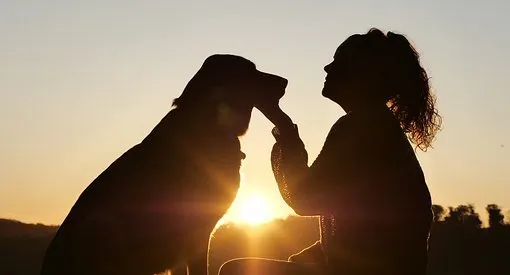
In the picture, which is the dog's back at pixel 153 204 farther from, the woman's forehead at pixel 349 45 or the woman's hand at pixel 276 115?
the woman's forehead at pixel 349 45

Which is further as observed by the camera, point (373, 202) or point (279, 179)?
point (279, 179)

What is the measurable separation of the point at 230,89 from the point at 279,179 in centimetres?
130

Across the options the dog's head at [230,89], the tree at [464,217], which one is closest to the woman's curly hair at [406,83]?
the dog's head at [230,89]

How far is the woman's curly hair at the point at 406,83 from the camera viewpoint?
13.1 feet

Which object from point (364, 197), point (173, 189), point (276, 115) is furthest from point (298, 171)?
point (173, 189)

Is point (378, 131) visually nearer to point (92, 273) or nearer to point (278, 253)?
point (92, 273)

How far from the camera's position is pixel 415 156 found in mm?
3812

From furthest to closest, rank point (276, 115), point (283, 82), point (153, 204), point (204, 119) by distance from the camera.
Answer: point (283, 82) < point (204, 119) < point (153, 204) < point (276, 115)

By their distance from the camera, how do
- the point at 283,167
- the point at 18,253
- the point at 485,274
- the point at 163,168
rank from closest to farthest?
the point at 283,167 → the point at 163,168 → the point at 18,253 → the point at 485,274

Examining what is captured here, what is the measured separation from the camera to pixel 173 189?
4.60m

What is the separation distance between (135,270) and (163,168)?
68 cm

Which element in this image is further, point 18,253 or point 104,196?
point 18,253

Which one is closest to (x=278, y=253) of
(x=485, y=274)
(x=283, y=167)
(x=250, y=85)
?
(x=250, y=85)

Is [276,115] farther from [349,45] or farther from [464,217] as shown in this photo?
[464,217]
